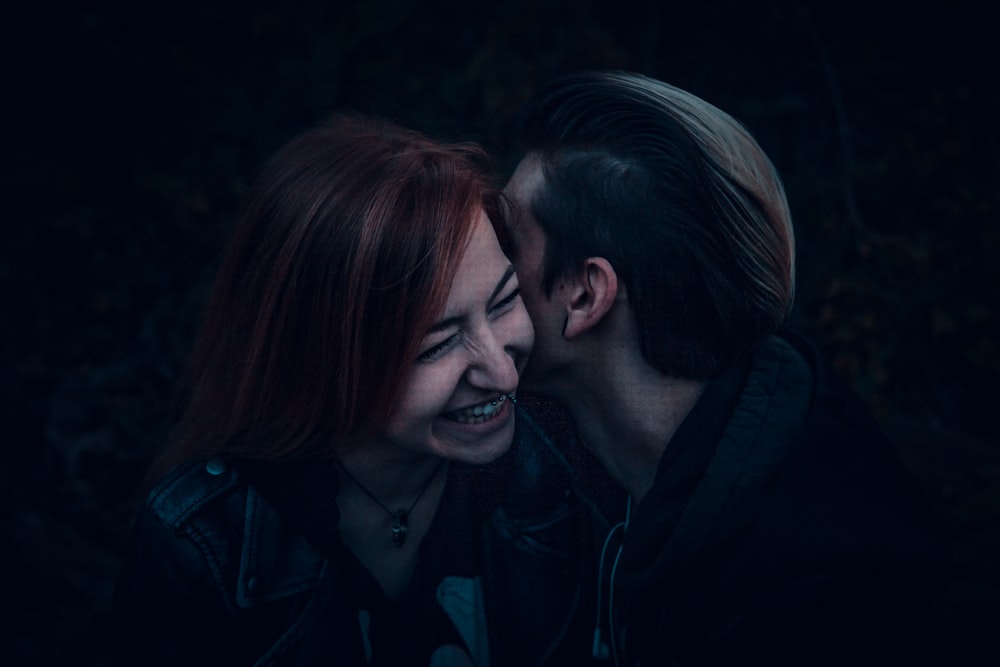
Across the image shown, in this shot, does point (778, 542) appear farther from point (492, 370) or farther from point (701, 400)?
point (492, 370)

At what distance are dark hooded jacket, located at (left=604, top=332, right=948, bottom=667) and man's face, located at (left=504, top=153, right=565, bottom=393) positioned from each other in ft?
1.42

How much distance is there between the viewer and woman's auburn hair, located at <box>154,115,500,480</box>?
1.54 metres

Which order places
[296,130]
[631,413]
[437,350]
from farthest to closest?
[296,130] < [631,413] < [437,350]

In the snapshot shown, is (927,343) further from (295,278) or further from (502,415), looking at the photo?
(295,278)

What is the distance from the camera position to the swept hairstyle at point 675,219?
1735mm

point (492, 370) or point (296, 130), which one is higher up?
point (296, 130)

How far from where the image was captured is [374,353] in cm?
159

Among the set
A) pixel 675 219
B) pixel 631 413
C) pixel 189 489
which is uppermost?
pixel 675 219

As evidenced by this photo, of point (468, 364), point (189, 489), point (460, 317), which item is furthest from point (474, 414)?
point (189, 489)

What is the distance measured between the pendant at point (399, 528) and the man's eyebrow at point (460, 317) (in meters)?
0.65

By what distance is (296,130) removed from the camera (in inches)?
114

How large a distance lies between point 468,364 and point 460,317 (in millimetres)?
A: 118

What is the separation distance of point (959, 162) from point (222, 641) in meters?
3.40

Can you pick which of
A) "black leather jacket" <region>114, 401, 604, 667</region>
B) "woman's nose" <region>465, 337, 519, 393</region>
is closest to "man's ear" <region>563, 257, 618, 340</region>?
"woman's nose" <region>465, 337, 519, 393</region>
